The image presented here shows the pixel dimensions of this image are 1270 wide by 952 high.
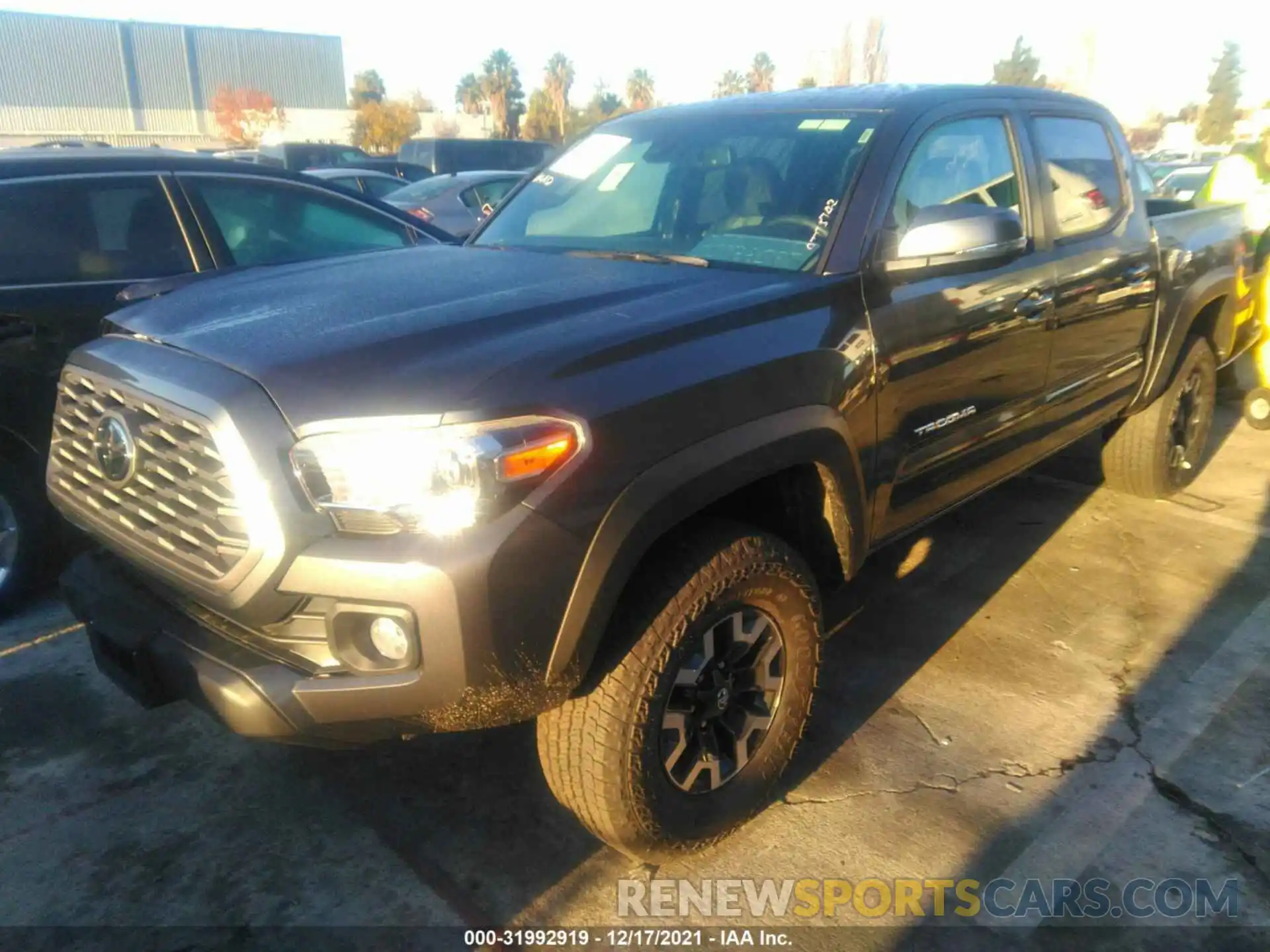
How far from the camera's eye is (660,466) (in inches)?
85.1

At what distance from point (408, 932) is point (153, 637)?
927mm

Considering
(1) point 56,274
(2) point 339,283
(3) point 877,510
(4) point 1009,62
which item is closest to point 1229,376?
(3) point 877,510

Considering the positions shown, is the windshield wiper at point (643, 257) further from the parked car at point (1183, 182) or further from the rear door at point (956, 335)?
the parked car at point (1183, 182)

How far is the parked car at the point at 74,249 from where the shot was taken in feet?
12.2

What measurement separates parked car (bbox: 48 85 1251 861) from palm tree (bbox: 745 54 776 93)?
40.7 meters

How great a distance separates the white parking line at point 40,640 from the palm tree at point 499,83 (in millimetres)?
60123

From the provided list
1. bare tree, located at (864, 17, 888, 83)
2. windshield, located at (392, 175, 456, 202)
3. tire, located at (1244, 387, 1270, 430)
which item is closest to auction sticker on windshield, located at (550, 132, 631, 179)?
tire, located at (1244, 387, 1270, 430)

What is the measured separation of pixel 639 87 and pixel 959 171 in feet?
233

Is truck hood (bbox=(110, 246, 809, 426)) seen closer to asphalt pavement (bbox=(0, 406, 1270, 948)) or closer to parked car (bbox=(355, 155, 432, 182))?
asphalt pavement (bbox=(0, 406, 1270, 948))

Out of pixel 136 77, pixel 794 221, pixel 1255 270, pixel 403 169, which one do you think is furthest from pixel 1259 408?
pixel 136 77

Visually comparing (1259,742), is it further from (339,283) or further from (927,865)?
(339,283)

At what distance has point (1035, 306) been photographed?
11.2ft

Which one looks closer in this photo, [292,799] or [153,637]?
[153,637]

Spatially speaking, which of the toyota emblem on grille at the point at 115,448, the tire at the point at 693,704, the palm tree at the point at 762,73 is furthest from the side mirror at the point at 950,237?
the palm tree at the point at 762,73
